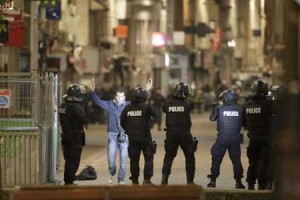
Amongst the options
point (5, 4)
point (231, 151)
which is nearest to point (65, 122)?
point (5, 4)

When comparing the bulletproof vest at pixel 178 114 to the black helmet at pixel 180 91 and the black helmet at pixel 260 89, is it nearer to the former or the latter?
the black helmet at pixel 180 91

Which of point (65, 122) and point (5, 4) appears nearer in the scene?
point (65, 122)

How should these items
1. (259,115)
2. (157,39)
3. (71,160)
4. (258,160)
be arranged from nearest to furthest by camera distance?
(259,115) < (258,160) < (71,160) < (157,39)

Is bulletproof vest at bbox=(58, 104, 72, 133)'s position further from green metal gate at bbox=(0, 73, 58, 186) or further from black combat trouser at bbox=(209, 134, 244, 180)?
black combat trouser at bbox=(209, 134, 244, 180)

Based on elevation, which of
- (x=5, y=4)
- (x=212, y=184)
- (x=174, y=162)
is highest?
(x=5, y=4)

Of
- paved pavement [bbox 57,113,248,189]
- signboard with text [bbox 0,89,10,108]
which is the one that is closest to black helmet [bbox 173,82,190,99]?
paved pavement [bbox 57,113,248,189]

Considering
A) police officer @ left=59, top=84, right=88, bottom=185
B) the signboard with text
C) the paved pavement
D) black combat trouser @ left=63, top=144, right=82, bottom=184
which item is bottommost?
the paved pavement

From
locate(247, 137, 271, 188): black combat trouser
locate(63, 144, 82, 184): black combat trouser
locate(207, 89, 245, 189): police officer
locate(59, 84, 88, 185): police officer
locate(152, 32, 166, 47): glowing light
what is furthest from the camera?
locate(152, 32, 166, 47): glowing light

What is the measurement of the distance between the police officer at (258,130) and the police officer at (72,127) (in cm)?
310

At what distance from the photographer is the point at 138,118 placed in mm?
16766

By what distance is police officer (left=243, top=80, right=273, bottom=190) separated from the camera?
16.4 meters

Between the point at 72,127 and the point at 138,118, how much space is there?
1242 mm

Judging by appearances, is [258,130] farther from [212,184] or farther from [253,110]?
[212,184]

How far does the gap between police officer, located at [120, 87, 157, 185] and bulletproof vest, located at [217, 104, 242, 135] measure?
4.37ft
